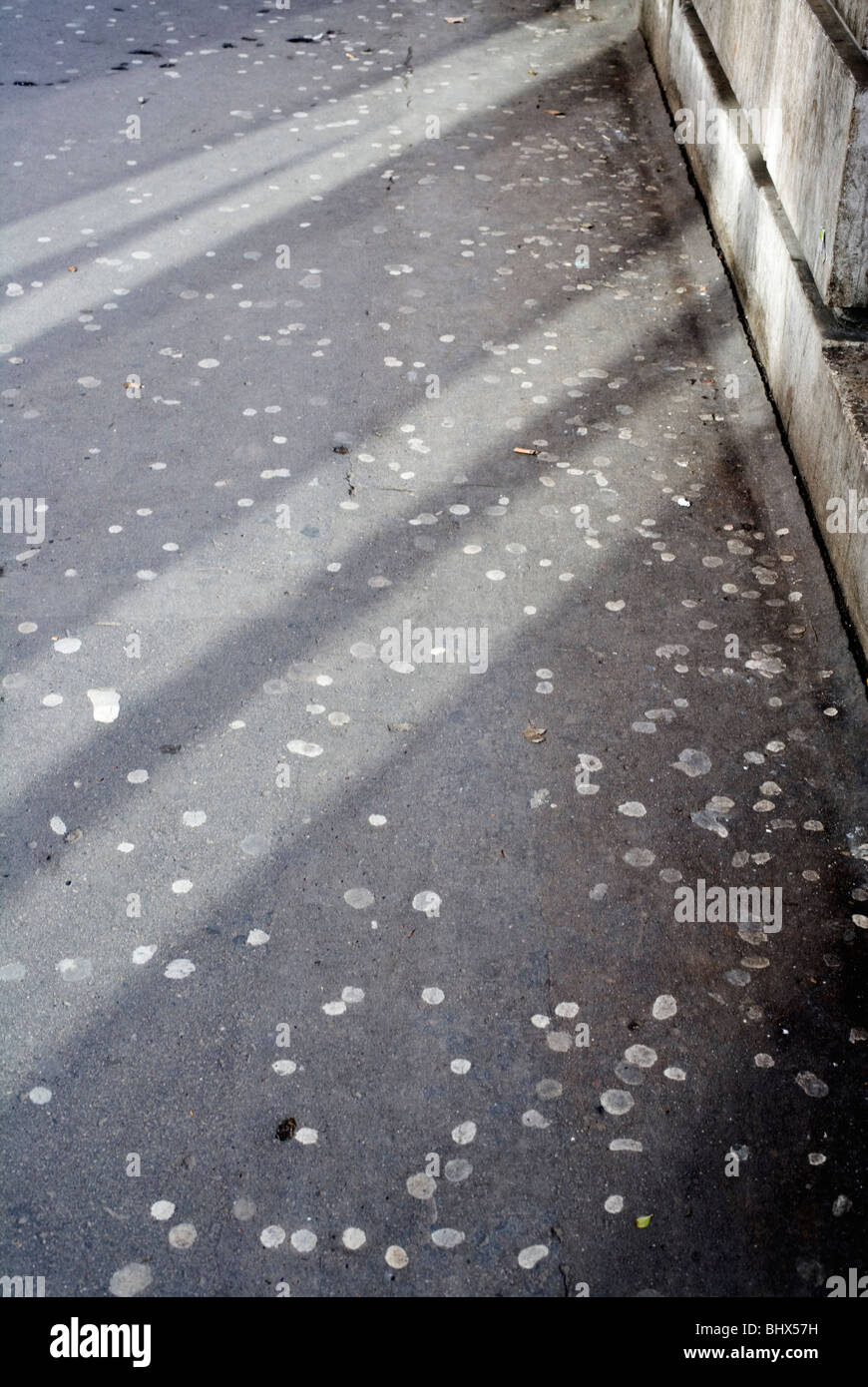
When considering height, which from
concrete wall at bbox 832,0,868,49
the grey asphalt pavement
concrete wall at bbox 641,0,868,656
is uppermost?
concrete wall at bbox 832,0,868,49

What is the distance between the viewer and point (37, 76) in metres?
10.3

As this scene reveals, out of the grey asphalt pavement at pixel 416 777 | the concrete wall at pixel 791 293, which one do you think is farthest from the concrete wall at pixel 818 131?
the grey asphalt pavement at pixel 416 777

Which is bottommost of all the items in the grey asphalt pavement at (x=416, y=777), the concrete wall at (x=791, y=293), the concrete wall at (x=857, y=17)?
the grey asphalt pavement at (x=416, y=777)

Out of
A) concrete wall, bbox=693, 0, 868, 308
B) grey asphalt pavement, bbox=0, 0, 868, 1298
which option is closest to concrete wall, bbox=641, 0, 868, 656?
concrete wall, bbox=693, 0, 868, 308

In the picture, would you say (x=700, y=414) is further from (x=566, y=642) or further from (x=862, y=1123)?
(x=862, y=1123)

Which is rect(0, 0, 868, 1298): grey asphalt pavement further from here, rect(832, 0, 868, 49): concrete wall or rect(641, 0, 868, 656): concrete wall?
rect(832, 0, 868, 49): concrete wall

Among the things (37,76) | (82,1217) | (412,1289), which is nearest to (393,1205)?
(412,1289)

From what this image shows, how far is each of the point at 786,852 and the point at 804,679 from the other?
2.90 feet

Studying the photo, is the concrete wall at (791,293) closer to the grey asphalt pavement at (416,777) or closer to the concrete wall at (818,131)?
the concrete wall at (818,131)

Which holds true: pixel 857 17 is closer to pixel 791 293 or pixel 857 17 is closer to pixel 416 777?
pixel 791 293

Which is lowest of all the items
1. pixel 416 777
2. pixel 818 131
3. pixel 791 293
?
pixel 416 777

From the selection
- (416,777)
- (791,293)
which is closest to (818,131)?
(791,293)

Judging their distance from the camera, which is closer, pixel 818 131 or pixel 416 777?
pixel 416 777

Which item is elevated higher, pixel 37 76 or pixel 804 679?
pixel 37 76
